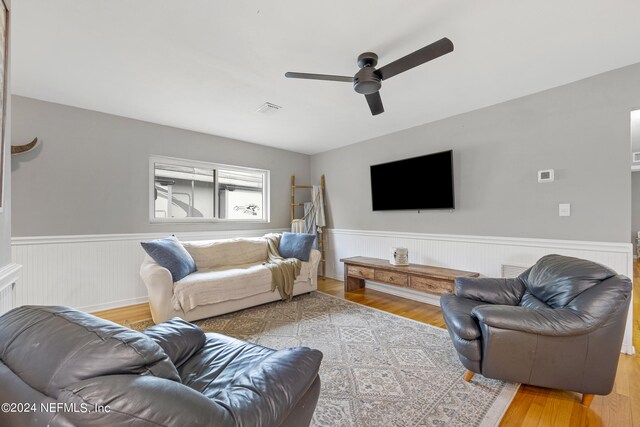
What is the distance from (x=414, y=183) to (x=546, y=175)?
1391 mm

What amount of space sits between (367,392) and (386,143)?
3370 millimetres

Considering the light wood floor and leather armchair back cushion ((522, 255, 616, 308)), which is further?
leather armchair back cushion ((522, 255, 616, 308))

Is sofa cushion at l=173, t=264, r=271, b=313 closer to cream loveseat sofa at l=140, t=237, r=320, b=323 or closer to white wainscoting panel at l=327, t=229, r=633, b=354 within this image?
cream loveseat sofa at l=140, t=237, r=320, b=323

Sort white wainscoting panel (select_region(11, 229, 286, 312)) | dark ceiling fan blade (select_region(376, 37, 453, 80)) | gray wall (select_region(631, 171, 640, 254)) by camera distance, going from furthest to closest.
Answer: gray wall (select_region(631, 171, 640, 254))
white wainscoting panel (select_region(11, 229, 286, 312))
dark ceiling fan blade (select_region(376, 37, 453, 80))

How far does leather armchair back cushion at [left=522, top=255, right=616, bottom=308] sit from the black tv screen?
4.43 feet

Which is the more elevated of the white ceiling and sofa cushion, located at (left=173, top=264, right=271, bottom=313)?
the white ceiling

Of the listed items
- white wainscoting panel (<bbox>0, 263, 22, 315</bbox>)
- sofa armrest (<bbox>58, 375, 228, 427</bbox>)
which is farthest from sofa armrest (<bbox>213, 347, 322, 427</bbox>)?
white wainscoting panel (<bbox>0, 263, 22, 315</bbox>)

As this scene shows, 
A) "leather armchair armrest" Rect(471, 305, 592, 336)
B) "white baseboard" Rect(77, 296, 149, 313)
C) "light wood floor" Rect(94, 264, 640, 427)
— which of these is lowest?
"light wood floor" Rect(94, 264, 640, 427)

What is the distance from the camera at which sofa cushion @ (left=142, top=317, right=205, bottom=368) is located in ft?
4.43

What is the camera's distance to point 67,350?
2.16ft

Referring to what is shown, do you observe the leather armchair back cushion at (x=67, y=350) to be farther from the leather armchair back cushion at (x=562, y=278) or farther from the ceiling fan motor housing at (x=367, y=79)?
the leather armchair back cushion at (x=562, y=278)

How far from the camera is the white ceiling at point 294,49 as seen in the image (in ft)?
5.59

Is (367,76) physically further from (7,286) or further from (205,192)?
(205,192)

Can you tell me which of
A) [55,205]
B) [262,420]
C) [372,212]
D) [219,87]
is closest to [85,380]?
[262,420]
